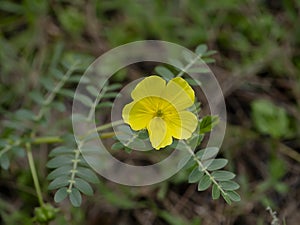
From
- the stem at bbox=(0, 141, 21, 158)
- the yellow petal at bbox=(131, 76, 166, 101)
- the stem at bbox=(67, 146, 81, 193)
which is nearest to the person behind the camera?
the yellow petal at bbox=(131, 76, 166, 101)

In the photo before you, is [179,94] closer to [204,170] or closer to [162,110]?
[162,110]

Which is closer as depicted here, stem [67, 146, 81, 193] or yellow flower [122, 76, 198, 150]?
yellow flower [122, 76, 198, 150]

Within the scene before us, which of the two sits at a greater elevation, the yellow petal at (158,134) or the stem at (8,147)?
the stem at (8,147)

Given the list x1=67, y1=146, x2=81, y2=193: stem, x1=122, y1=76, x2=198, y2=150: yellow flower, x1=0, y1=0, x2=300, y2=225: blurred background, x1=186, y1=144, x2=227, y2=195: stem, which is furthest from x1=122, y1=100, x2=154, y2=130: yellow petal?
x1=0, y1=0, x2=300, y2=225: blurred background

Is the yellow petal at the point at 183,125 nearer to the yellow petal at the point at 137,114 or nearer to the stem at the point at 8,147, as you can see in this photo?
the yellow petal at the point at 137,114

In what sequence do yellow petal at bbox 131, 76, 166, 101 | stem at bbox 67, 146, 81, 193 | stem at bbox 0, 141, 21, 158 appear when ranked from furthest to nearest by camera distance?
1. stem at bbox 0, 141, 21, 158
2. stem at bbox 67, 146, 81, 193
3. yellow petal at bbox 131, 76, 166, 101

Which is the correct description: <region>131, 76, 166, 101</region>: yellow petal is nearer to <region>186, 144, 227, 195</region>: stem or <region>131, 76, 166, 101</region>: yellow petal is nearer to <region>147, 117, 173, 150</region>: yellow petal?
<region>147, 117, 173, 150</region>: yellow petal

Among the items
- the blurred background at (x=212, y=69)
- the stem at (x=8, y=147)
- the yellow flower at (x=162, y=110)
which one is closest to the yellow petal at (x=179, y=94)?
the yellow flower at (x=162, y=110)

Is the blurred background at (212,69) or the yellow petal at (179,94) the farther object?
the blurred background at (212,69)
